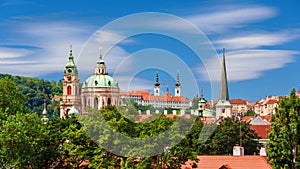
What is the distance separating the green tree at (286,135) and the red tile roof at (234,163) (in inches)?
67.3

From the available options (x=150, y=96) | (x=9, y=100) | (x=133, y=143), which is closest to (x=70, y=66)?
(x=150, y=96)

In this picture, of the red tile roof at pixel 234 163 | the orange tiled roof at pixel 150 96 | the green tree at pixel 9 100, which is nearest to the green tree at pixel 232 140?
the orange tiled roof at pixel 150 96

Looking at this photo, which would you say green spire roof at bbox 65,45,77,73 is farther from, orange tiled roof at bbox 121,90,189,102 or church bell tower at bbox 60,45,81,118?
orange tiled roof at bbox 121,90,189,102

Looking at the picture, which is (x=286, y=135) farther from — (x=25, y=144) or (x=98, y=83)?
(x=98, y=83)

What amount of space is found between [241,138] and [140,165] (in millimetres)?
28098

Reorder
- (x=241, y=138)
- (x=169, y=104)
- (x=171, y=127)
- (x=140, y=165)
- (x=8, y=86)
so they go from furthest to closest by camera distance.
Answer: (x=241, y=138)
(x=169, y=104)
(x=8, y=86)
(x=171, y=127)
(x=140, y=165)

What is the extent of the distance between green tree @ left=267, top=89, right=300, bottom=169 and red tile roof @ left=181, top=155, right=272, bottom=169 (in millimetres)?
1711

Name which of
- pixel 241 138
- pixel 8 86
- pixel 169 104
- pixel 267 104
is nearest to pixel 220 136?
pixel 241 138

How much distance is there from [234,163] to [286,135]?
13.3ft

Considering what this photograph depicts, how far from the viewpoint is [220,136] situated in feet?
203

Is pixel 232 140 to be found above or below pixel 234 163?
above

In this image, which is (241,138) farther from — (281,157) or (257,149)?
(281,157)

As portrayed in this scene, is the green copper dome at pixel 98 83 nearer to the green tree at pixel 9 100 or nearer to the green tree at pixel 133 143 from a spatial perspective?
the green tree at pixel 9 100

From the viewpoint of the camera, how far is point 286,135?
115 ft
